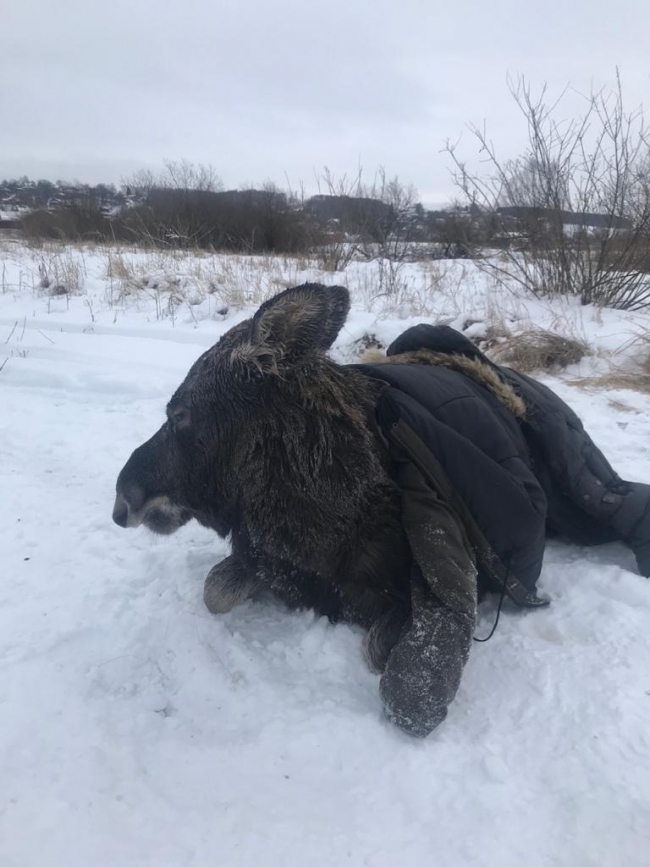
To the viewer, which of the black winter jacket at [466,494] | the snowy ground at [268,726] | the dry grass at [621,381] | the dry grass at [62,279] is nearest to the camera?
the snowy ground at [268,726]

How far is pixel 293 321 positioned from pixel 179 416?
27.2 inches

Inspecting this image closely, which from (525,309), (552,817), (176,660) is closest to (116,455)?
(176,660)

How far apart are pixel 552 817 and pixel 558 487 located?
5.38ft

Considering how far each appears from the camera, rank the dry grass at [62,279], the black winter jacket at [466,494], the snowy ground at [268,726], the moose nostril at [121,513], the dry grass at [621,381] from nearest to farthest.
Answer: the snowy ground at [268,726], the black winter jacket at [466,494], the moose nostril at [121,513], the dry grass at [621,381], the dry grass at [62,279]

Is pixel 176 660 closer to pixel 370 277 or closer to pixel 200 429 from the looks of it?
pixel 200 429

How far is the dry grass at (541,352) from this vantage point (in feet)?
20.0

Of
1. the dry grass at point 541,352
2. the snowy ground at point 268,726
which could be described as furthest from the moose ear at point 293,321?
the dry grass at point 541,352

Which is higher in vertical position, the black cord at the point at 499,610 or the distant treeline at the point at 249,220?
the distant treeline at the point at 249,220

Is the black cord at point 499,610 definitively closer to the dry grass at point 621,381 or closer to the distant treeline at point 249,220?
the dry grass at point 621,381

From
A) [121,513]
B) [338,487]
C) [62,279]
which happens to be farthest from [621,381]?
[62,279]

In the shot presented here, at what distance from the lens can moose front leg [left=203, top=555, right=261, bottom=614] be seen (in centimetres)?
267

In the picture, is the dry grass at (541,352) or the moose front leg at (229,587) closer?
the moose front leg at (229,587)

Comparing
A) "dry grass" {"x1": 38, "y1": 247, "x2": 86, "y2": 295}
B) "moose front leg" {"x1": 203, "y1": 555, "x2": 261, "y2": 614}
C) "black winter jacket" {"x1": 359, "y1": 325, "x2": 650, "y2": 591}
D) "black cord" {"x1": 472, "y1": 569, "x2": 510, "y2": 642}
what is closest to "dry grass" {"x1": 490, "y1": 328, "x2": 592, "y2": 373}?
"black winter jacket" {"x1": 359, "y1": 325, "x2": 650, "y2": 591}

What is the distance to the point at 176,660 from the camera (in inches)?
94.6
